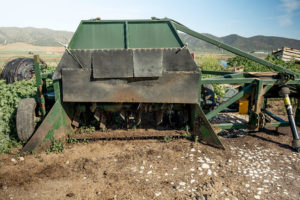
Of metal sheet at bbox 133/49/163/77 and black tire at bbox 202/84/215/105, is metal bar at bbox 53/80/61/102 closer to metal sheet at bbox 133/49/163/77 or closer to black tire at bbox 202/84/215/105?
metal sheet at bbox 133/49/163/77

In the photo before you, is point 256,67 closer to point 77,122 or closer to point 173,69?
point 173,69

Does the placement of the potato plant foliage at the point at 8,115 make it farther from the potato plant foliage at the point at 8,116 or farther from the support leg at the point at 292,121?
the support leg at the point at 292,121

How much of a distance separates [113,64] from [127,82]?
15.2 inches

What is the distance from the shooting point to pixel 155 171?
3.43m

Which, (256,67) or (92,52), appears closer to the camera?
(92,52)

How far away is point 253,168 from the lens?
3561mm

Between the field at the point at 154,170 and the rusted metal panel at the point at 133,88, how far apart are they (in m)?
0.89

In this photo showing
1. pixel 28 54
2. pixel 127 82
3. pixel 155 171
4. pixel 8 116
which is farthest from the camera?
pixel 28 54

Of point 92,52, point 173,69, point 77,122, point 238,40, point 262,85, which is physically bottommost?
point 77,122

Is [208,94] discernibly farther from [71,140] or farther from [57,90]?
[57,90]

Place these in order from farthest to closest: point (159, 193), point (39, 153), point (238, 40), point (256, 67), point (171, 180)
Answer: point (238, 40) < point (256, 67) < point (39, 153) < point (171, 180) < point (159, 193)

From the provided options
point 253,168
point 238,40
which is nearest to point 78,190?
point 253,168

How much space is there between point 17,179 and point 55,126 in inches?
41.8

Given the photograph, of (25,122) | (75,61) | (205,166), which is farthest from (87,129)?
(205,166)
